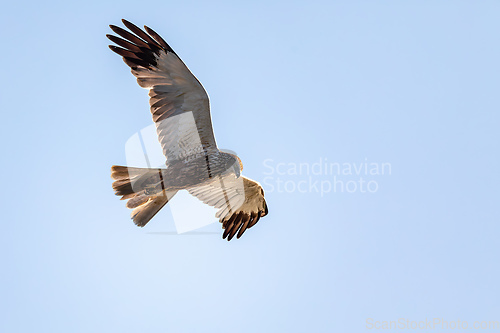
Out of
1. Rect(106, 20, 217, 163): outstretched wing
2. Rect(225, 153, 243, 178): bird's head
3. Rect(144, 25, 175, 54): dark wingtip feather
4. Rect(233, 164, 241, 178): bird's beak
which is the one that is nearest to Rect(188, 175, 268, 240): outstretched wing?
Rect(233, 164, 241, 178): bird's beak

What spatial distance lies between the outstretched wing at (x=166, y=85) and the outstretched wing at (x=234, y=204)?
1.74m

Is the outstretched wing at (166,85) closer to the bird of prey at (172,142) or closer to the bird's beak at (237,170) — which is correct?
the bird of prey at (172,142)

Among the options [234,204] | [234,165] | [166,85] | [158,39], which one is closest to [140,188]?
[234,165]

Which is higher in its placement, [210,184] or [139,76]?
[139,76]

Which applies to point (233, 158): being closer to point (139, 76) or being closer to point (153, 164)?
point (153, 164)

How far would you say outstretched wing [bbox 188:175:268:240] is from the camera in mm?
9422

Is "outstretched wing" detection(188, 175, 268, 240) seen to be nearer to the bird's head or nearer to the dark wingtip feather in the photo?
the bird's head

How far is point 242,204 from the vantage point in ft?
31.4

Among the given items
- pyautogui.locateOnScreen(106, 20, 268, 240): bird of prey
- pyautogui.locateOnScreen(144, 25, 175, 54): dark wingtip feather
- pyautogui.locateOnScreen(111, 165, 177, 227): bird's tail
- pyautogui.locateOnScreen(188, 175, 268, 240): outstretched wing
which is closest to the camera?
pyautogui.locateOnScreen(144, 25, 175, 54): dark wingtip feather

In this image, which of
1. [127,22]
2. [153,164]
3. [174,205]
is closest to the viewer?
[127,22]

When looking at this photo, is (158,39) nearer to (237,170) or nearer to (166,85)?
(166,85)

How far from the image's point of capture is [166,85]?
299 inches

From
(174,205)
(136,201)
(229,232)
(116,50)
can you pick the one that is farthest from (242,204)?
(116,50)

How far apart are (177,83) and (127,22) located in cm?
117
